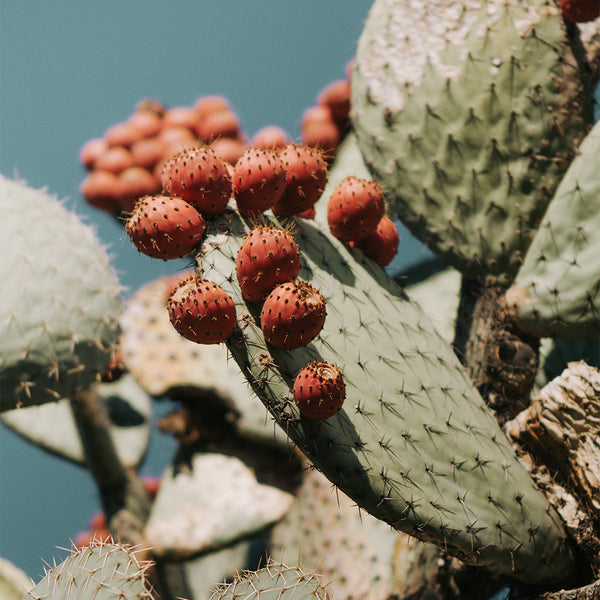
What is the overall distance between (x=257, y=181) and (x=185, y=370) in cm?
88

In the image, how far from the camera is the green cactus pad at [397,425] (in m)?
0.67

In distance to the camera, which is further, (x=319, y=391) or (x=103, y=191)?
(x=103, y=191)

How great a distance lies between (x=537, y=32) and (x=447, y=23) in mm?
137

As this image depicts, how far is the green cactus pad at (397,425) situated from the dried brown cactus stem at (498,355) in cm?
14

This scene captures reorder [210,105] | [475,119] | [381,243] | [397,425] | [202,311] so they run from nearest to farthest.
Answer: [202,311], [397,425], [381,243], [475,119], [210,105]

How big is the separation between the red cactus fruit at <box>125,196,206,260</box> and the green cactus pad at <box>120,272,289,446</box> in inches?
29.7

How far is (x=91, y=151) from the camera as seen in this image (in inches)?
102

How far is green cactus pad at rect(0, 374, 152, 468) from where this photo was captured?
143cm

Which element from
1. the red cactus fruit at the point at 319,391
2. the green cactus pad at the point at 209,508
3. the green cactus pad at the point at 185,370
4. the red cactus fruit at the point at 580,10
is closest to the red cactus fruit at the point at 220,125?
the green cactus pad at the point at 185,370

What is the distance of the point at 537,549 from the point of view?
78cm

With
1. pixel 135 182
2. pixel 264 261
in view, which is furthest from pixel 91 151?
pixel 264 261

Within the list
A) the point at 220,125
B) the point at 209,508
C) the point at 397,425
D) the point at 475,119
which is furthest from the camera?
the point at 220,125

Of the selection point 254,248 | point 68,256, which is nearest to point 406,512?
point 254,248

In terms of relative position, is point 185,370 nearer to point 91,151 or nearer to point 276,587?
point 276,587
